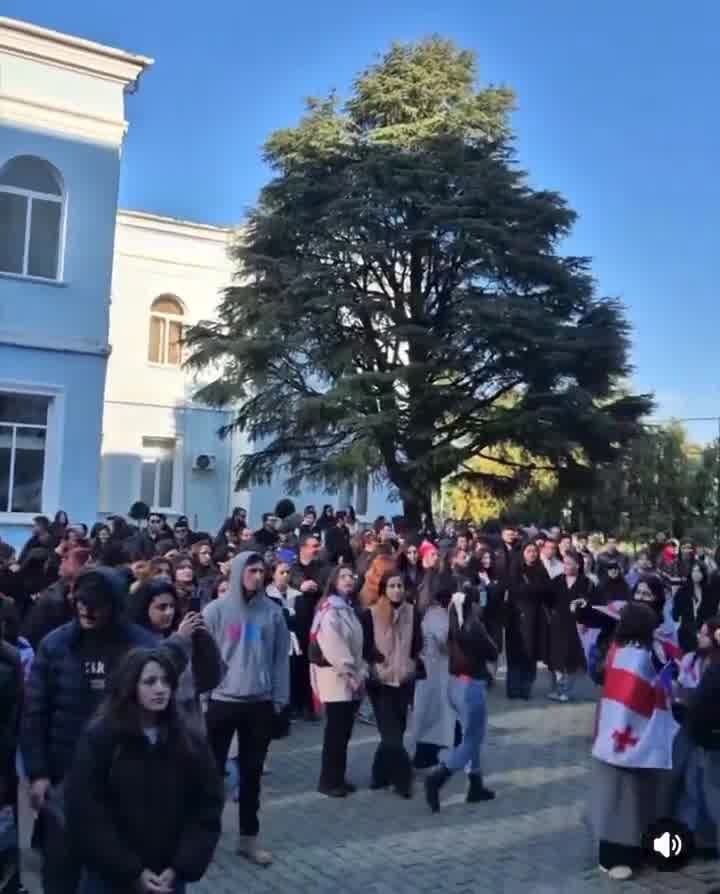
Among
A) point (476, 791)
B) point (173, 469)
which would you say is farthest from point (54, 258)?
point (476, 791)

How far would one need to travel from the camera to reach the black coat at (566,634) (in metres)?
12.6

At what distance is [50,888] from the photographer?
466cm

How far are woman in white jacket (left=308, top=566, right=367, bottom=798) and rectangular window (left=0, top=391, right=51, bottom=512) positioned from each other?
13426 mm

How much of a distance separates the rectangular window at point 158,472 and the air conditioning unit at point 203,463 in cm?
70

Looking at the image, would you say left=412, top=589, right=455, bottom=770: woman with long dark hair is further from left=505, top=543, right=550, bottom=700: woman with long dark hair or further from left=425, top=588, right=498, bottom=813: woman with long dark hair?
left=505, top=543, right=550, bottom=700: woman with long dark hair

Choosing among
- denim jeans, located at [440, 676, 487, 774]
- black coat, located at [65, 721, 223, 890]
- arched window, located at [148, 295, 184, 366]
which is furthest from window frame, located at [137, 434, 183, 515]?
black coat, located at [65, 721, 223, 890]

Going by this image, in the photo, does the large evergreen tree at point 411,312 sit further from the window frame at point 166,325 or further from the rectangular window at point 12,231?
the rectangular window at point 12,231

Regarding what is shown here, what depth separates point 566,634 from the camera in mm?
12570

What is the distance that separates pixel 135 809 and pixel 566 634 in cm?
965

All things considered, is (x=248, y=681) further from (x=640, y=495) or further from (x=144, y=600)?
(x=640, y=495)

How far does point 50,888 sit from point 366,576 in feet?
14.1

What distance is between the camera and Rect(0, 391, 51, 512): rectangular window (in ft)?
65.5

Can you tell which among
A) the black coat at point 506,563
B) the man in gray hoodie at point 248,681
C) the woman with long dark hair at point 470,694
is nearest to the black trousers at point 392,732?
the woman with long dark hair at point 470,694

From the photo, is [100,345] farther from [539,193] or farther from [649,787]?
[649,787]
